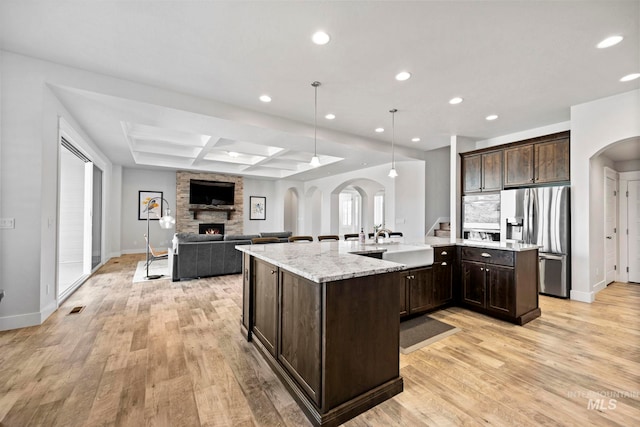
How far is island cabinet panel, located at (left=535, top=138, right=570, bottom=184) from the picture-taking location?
425 centimetres

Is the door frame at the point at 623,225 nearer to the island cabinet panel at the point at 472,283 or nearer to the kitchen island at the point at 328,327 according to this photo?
the island cabinet panel at the point at 472,283

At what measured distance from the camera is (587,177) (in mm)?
3916

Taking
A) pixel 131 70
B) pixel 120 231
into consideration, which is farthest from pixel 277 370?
pixel 120 231

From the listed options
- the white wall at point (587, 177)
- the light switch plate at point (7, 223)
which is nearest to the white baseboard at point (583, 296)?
the white wall at point (587, 177)

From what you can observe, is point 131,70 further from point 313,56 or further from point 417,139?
point 417,139

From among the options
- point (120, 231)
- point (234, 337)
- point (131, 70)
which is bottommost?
point (234, 337)

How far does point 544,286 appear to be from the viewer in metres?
4.29

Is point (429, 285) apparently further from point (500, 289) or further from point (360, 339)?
point (360, 339)

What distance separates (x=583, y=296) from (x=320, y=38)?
5.02 metres

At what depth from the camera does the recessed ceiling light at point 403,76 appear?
310 centimetres

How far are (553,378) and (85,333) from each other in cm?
431

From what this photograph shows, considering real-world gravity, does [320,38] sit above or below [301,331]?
above

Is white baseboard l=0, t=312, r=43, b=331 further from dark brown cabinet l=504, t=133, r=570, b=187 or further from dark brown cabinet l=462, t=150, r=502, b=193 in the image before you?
dark brown cabinet l=504, t=133, r=570, b=187

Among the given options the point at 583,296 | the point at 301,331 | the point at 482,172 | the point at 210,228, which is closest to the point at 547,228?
the point at 583,296
